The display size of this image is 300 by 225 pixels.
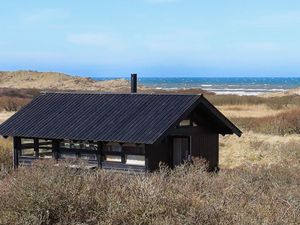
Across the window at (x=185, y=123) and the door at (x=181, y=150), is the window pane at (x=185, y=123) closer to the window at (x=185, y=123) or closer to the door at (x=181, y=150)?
the window at (x=185, y=123)

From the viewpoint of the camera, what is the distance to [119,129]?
17.7m

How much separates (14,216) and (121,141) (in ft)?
26.0

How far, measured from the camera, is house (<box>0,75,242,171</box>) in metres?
17.6

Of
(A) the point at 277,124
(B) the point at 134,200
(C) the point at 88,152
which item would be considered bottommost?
(A) the point at 277,124

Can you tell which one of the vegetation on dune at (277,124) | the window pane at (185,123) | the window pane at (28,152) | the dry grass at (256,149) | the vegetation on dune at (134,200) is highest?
the window pane at (185,123)

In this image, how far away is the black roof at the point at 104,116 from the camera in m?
17.5

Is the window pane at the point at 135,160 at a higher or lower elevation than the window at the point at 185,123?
lower

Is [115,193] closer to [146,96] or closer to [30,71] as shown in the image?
[146,96]

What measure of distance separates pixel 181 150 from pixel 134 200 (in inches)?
402

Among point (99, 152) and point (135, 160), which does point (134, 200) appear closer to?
point (135, 160)

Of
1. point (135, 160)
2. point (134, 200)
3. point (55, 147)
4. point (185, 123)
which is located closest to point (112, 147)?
point (135, 160)

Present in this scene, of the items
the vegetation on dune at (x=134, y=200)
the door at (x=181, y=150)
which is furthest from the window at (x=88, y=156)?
the vegetation on dune at (x=134, y=200)

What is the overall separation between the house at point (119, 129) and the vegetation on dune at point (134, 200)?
6.57m

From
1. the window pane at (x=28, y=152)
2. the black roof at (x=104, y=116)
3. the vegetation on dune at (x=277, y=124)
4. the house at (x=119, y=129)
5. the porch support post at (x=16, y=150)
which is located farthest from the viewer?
the vegetation on dune at (x=277, y=124)
